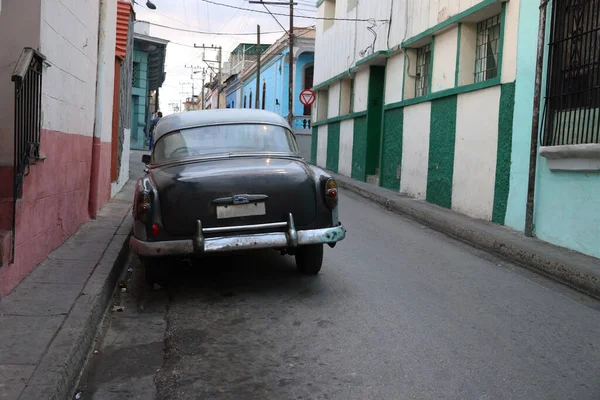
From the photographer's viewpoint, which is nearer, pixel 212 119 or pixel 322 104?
pixel 212 119

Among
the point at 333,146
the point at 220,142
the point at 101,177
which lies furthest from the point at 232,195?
the point at 333,146

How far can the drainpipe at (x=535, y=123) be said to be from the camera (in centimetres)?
887

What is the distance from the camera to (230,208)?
5.66 m

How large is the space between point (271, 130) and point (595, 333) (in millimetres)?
3802

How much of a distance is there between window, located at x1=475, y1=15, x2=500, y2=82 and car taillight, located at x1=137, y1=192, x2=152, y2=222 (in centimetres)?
762

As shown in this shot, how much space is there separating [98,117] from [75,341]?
5788 mm

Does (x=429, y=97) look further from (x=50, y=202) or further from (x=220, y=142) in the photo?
(x=50, y=202)

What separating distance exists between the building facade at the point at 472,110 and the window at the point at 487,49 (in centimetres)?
2

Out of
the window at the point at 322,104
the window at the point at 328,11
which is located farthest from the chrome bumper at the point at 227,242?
the window at the point at 322,104

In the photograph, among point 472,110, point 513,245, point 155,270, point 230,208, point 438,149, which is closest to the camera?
point 230,208

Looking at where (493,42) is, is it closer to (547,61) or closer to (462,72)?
(462,72)

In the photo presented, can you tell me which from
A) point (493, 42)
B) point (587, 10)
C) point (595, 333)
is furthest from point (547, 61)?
point (595, 333)

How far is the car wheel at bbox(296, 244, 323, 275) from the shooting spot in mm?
6502

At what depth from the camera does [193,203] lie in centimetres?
560
